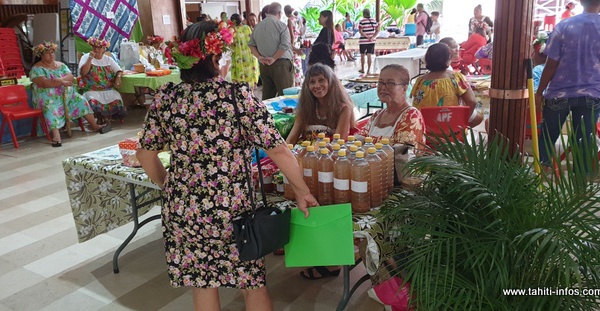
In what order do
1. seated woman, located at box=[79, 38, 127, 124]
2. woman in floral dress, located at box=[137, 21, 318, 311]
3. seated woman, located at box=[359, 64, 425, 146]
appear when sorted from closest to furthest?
woman in floral dress, located at box=[137, 21, 318, 311], seated woman, located at box=[359, 64, 425, 146], seated woman, located at box=[79, 38, 127, 124]

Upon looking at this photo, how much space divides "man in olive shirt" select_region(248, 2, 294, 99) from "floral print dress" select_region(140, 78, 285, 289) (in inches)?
164

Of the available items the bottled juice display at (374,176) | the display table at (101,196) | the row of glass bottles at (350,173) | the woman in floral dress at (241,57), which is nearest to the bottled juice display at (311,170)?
the row of glass bottles at (350,173)

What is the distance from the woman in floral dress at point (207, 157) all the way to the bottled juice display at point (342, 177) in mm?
138

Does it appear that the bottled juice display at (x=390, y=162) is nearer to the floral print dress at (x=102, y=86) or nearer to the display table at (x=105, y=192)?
the display table at (x=105, y=192)

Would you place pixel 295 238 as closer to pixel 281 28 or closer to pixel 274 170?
pixel 274 170

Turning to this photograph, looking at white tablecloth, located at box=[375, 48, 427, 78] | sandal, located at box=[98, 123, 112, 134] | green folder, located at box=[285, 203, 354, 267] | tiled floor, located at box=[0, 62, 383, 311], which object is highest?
A: white tablecloth, located at box=[375, 48, 427, 78]

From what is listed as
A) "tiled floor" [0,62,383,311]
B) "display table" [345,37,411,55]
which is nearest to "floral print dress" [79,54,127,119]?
"tiled floor" [0,62,383,311]

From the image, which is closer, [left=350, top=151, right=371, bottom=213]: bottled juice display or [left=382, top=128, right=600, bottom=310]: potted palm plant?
[left=382, top=128, right=600, bottom=310]: potted palm plant

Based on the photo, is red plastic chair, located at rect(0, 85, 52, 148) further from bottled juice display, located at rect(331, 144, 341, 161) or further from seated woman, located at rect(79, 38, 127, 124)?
bottled juice display, located at rect(331, 144, 341, 161)

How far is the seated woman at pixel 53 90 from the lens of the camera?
19.8 feet

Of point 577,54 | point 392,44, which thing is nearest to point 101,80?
point 577,54

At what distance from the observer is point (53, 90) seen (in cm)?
625

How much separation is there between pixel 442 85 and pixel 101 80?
16.3ft

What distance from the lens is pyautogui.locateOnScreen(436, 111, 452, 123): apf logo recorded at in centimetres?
337
